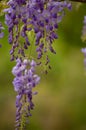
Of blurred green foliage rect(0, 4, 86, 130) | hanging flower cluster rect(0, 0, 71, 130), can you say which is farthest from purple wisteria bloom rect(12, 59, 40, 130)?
blurred green foliage rect(0, 4, 86, 130)

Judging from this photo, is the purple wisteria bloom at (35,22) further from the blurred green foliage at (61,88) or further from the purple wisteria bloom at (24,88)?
the blurred green foliage at (61,88)

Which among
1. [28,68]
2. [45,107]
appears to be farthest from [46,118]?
[28,68]

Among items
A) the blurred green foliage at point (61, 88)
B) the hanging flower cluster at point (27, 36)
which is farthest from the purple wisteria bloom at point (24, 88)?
the blurred green foliage at point (61, 88)

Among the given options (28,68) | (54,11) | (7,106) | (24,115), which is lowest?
(24,115)

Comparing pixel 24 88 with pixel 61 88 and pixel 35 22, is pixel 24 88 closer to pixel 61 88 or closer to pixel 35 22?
pixel 35 22

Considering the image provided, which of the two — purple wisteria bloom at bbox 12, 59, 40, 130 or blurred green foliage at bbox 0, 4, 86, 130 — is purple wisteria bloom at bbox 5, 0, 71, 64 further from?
blurred green foliage at bbox 0, 4, 86, 130

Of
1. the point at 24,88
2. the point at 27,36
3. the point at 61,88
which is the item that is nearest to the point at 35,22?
the point at 27,36

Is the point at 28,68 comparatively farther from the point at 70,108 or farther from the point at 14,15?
the point at 70,108
